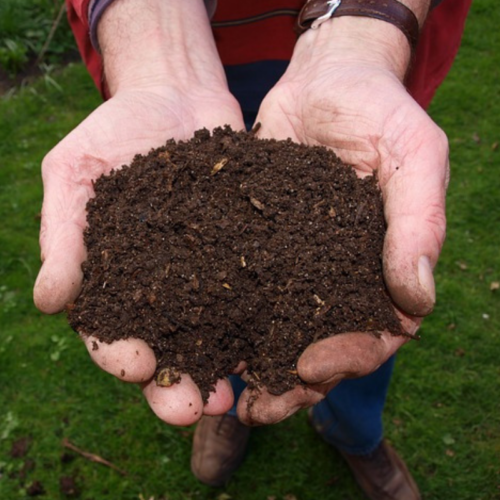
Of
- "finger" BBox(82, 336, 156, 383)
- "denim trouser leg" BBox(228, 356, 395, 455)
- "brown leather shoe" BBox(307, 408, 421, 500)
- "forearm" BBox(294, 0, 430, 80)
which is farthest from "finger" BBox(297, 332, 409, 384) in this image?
"brown leather shoe" BBox(307, 408, 421, 500)

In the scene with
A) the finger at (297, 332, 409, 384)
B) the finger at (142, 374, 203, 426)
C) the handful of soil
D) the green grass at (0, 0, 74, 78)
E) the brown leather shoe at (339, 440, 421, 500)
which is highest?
the handful of soil

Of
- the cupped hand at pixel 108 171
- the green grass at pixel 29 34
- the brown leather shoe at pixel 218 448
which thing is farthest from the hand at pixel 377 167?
the green grass at pixel 29 34

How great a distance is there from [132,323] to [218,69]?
1246 millimetres

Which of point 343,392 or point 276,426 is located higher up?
point 343,392

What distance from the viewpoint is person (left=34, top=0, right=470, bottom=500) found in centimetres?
Answer: 178

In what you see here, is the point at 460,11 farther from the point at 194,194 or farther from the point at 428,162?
the point at 194,194

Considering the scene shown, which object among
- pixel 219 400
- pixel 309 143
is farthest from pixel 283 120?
pixel 219 400

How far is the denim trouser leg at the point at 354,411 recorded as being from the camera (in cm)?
279

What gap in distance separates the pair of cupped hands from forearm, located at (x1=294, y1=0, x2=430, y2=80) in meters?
0.06

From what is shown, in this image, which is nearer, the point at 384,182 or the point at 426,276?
the point at 426,276

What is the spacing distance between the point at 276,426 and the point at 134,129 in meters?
2.00

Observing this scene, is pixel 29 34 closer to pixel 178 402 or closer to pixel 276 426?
pixel 276 426

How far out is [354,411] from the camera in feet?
9.47

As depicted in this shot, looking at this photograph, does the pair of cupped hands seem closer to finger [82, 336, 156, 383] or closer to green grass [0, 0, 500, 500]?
finger [82, 336, 156, 383]
